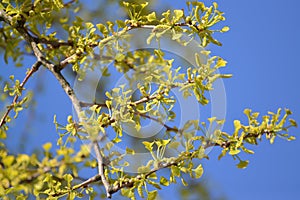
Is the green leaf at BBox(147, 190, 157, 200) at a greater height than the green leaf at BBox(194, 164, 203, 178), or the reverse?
the green leaf at BBox(194, 164, 203, 178)

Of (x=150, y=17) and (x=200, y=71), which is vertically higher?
(x=150, y=17)

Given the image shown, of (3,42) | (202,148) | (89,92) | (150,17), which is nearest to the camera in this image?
(202,148)

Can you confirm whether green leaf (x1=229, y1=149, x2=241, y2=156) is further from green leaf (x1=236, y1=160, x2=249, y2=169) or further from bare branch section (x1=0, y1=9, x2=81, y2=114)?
bare branch section (x1=0, y1=9, x2=81, y2=114)

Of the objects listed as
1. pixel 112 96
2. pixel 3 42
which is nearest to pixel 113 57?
pixel 112 96

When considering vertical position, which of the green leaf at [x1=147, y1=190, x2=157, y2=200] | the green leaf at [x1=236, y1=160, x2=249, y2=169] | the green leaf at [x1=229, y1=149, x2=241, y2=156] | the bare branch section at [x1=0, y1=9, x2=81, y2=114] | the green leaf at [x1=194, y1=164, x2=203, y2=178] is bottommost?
the green leaf at [x1=147, y1=190, x2=157, y2=200]

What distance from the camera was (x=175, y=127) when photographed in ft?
2.76

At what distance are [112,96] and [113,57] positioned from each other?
11cm

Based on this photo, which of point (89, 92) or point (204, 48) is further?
point (89, 92)

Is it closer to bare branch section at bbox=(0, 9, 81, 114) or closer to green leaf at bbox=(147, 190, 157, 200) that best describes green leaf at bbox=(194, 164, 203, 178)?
green leaf at bbox=(147, 190, 157, 200)

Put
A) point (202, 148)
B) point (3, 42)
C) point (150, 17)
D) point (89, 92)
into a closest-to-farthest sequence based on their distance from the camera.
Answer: point (202, 148), point (150, 17), point (89, 92), point (3, 42)

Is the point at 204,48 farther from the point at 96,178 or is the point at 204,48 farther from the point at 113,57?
the point at 96,178

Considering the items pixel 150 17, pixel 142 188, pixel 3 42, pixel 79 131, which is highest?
pixel 3 42

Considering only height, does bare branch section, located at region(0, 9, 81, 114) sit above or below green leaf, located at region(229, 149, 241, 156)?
above

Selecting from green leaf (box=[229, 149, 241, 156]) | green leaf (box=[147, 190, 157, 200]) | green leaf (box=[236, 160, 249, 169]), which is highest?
green leaf (box=[229, 149, 241, 156])
